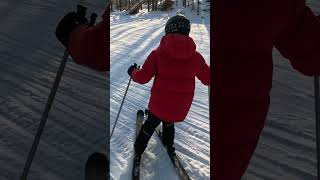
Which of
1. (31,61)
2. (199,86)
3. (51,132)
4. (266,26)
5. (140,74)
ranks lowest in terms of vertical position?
(199,86)

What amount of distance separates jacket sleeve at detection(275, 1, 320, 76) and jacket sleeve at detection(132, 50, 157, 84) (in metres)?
1.36

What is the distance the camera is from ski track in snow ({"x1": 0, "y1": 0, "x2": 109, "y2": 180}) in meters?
1.11

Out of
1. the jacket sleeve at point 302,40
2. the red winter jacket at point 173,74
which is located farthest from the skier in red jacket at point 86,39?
the red winter jacket at point 173,74

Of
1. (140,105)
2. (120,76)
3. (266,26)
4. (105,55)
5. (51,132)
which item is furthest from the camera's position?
(120,76)

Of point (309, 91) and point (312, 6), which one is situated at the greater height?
point (312, 6)

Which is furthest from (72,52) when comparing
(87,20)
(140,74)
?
(140,74)

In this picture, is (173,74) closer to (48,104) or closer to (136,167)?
(136,167)

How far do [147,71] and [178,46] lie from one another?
27 centimetres

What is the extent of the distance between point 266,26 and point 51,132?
0.71 m

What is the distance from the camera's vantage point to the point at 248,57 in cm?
81

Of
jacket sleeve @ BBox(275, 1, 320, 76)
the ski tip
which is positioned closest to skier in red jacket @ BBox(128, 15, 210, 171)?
the ski tip

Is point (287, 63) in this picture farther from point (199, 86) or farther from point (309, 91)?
point (199, 86)

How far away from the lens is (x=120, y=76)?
4.71 m

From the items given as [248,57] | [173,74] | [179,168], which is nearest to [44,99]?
[248,57]
